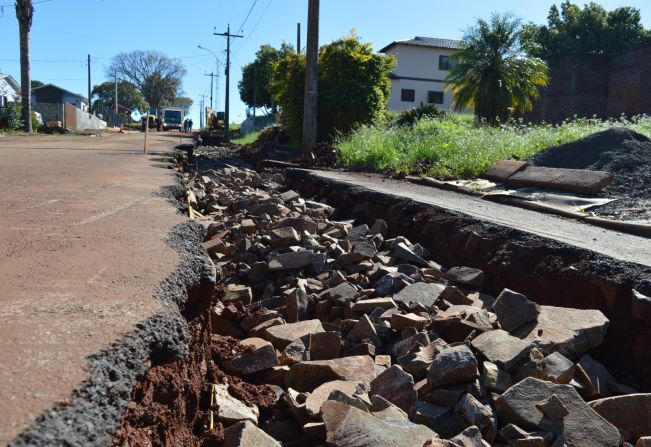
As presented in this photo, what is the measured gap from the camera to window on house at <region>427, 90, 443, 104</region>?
4812 centimetres

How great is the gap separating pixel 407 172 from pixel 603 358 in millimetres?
6594

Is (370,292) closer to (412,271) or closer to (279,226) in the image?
(412,271)

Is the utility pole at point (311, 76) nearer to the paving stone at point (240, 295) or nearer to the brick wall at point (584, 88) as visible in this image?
the paving stone at point (240, 295)

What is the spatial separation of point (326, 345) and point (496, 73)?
22.7 metres

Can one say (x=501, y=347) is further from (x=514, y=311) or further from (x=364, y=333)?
(x=364, y=333)

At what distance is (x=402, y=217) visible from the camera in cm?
593

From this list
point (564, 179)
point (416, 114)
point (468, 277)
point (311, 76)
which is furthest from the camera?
point (416, 114)

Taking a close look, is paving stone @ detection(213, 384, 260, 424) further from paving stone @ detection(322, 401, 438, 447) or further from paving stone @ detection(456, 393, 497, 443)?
paving stone @ detection(456, 393, 497, 443)

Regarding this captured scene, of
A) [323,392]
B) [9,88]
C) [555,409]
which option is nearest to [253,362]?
[323,392]

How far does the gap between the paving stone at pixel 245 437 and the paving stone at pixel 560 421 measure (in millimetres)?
1016

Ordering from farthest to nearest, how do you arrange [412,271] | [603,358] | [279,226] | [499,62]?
[499,62]
[279,226]
[412,271]
[603,358]

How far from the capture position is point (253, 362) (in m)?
2.81

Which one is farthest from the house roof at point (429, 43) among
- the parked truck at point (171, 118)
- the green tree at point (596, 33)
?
the parked truck at point (171, 118)

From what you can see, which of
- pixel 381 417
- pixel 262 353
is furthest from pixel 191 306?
pixel 381 417
